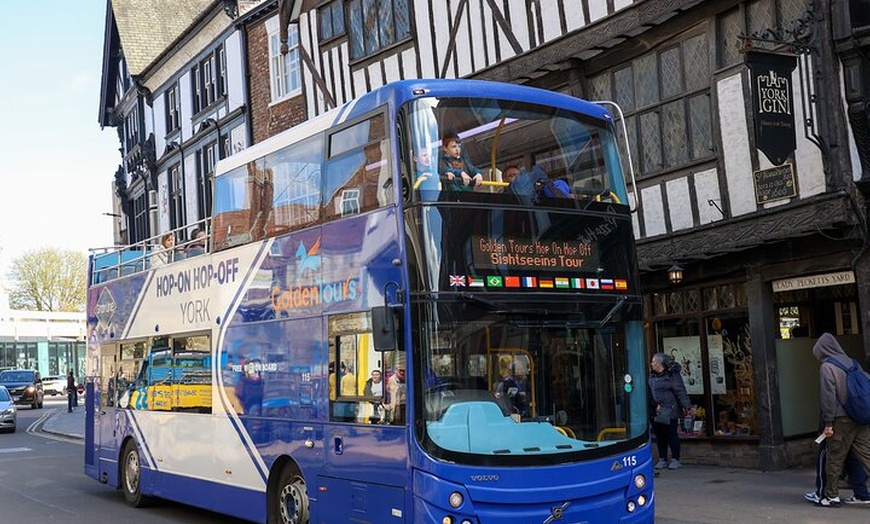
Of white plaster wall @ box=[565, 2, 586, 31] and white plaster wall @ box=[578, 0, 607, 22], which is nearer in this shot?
white plaster wall @ box=[578, 0, 607, 22]

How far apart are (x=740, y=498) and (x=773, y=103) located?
4.86 meters

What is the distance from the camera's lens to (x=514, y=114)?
882 cm

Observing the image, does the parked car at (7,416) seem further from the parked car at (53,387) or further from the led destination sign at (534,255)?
the parked car at (53,387)

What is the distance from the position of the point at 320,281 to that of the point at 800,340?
8219 mm

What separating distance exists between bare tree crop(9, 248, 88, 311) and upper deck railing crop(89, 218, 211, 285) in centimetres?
6648

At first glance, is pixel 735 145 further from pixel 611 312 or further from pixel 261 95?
pixel 261 95

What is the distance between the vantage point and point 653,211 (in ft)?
50.4

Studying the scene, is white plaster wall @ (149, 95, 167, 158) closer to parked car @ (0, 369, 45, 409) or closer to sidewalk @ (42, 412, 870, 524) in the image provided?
parked car @ (0, 369, 45, 409)

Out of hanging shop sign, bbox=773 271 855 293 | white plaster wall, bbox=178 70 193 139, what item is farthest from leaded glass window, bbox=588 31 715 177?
white plaster wall, bbox=178 70 193 139

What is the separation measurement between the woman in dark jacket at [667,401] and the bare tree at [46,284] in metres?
70.7

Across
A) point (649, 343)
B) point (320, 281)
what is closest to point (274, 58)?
point (649, 343)

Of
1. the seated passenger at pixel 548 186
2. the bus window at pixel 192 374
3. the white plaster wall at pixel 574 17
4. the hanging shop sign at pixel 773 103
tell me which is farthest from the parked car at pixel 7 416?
the seated passenger at pixel 548 186

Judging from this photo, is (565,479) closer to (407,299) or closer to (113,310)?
(407,299)

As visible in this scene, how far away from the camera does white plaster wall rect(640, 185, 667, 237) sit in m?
15.2
